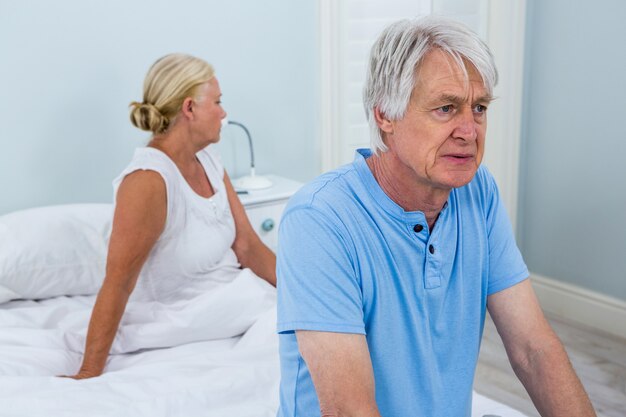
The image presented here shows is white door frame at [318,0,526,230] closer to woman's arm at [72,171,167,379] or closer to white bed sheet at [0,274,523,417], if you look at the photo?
white bed sheet at [0,274,523,417]

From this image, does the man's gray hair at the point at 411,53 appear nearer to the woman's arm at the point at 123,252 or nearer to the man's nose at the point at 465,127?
the man's nose at the point at 465,127

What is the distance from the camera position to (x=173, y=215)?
197 cm

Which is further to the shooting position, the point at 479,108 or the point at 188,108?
the point at 188,108

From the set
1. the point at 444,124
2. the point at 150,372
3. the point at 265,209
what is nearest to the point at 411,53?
the point at 444,124

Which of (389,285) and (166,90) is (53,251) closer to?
(166,90)

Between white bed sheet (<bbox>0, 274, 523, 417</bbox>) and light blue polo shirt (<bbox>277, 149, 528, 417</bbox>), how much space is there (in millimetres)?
373

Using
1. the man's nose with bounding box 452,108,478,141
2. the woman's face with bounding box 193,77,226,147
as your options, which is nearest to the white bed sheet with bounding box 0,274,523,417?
the woman's face with bounding box 193,77,226,147

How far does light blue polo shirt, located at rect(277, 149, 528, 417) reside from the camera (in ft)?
3.59

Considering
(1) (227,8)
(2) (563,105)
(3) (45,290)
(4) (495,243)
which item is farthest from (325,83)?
(4) (495,243)

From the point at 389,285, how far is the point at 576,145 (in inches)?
81.3

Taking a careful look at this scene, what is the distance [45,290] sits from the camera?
7.09 ft

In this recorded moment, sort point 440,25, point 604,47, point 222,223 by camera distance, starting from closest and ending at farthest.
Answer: point 440,25 → point 222,223 → point 604,47

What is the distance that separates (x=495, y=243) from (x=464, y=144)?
228mm

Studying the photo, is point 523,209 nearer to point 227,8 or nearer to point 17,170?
point 227,8
